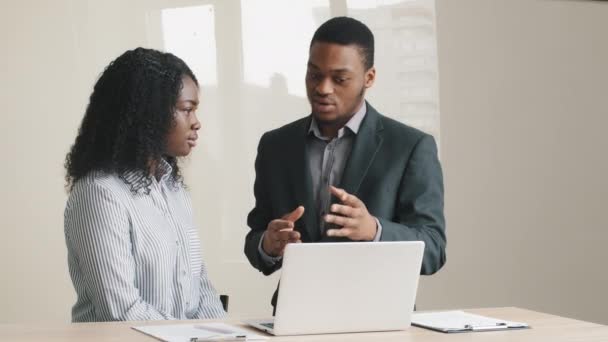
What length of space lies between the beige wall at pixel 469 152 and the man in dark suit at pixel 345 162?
62.0 inches

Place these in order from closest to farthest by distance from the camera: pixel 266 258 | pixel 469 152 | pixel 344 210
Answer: pixel 344 210, pixel 266 258, pixel 469 152

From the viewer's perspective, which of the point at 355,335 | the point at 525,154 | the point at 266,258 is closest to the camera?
the point at 355,335

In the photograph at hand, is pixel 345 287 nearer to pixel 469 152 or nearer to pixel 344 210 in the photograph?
pixel 344 210

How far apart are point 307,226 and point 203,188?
172 cm

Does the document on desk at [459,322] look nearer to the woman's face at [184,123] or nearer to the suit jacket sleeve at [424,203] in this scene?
the suit jacket sleeve at [424,203]

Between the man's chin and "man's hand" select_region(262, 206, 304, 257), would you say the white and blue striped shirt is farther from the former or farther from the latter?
the man's chin

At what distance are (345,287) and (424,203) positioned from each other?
26.9 inches

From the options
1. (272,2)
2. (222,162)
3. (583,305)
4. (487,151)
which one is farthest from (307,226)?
(583,305)

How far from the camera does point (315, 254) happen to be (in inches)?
87.0

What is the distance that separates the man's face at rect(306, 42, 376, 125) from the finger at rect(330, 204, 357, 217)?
0.50 m

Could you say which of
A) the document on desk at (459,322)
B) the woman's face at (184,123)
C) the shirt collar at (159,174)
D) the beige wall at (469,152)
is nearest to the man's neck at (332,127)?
the woman's face at (184,123)

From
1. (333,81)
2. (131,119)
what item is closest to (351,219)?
(333,81)

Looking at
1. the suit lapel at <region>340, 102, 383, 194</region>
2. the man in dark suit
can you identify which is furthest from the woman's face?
the suit lapel at <region>340, 102, 383, 194</region>

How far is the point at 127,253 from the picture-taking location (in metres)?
2.67
